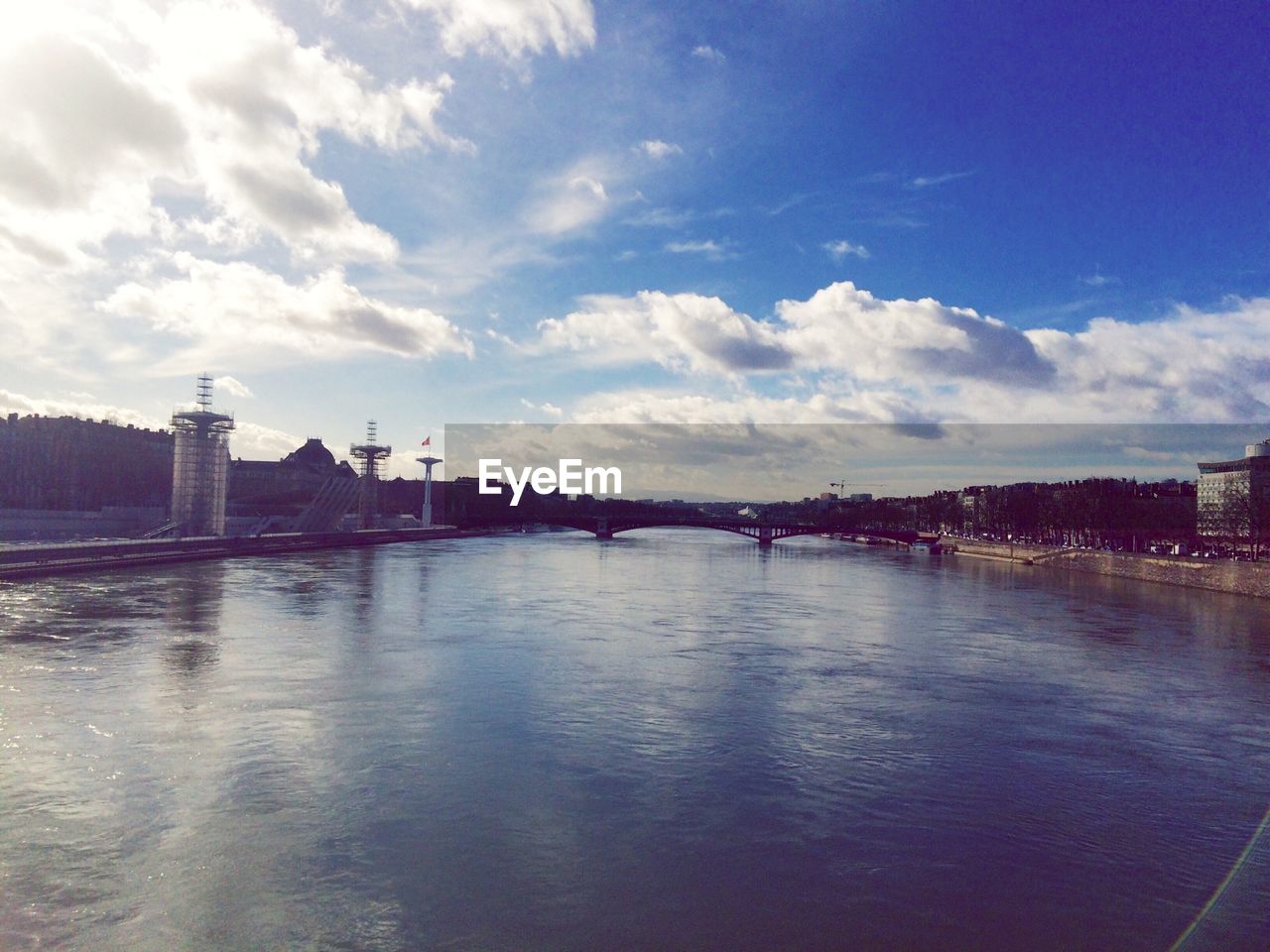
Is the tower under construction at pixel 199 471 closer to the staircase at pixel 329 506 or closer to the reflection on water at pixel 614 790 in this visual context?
the staircase at pixel 329 506

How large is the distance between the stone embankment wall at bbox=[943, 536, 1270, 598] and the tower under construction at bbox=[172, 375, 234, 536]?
74.0m

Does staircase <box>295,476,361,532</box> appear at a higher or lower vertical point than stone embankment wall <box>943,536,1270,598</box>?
higher

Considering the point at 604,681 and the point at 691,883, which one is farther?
the point at 604,681

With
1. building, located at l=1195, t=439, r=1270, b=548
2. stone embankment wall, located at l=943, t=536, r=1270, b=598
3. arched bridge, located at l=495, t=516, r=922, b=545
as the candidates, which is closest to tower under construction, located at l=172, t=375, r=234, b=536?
arched bridge, located at l=495, t=516, r=922, b=545

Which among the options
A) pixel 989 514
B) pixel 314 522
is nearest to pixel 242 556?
pixel 314 522

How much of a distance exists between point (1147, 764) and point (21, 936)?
15.7 m

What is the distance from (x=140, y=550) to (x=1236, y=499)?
8936cm

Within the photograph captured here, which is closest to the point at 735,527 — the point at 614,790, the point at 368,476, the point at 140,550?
the point at 368,476

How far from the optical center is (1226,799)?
13.2 m

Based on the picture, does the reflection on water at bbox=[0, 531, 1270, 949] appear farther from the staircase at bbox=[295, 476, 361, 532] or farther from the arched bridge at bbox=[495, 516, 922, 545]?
the arched bridge at bbox=[495, 516, 922, 545]

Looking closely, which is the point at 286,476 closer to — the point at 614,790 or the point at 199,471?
the point at 199,471

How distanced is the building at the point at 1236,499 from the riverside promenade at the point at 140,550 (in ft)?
256

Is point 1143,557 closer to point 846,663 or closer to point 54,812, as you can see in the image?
point 846,663

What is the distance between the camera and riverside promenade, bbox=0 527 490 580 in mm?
46812
